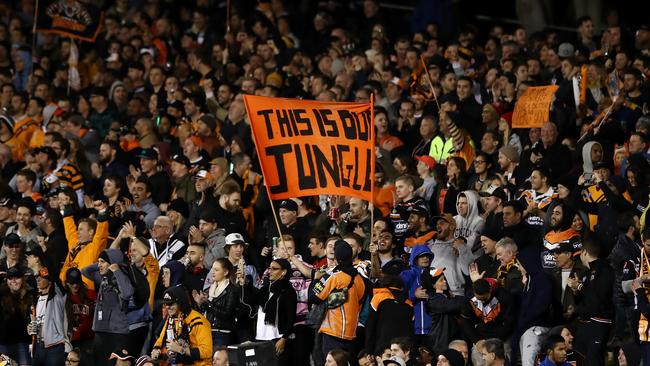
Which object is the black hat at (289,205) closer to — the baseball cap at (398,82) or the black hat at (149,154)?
the black hat at (149,154)

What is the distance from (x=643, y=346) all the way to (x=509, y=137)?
5.30m

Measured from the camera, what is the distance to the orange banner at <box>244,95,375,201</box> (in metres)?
16.8

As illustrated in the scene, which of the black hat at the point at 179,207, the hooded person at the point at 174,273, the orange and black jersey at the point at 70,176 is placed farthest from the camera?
the orange and black jersey at the point at 70,176

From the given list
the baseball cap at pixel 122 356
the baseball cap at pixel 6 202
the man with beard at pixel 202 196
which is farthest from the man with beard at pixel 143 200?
the baseball cap at pixel 122 356

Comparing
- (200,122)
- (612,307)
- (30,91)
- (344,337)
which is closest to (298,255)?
(344,337)

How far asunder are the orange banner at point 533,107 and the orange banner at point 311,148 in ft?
11.0

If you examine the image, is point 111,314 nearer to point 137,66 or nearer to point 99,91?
point 99,91

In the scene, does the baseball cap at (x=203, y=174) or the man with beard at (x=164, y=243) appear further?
the baseball cap at (x=203, y=174)

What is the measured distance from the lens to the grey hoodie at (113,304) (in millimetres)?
17125

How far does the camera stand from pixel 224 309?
54.3ft

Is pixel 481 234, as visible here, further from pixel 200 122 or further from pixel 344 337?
pixel 200 122

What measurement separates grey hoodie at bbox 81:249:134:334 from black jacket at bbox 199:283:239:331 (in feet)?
3.12

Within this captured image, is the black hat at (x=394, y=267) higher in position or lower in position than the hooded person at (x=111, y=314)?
higher

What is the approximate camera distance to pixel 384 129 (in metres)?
20.4
